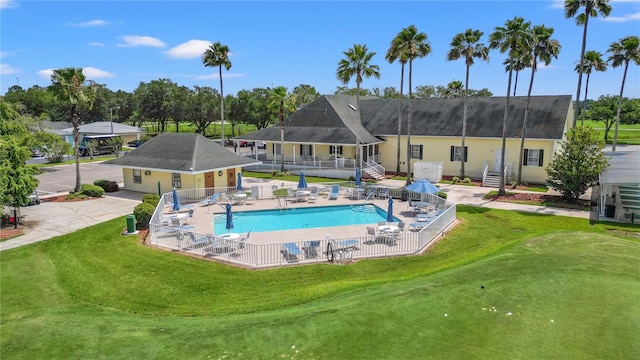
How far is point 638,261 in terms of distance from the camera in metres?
15.1

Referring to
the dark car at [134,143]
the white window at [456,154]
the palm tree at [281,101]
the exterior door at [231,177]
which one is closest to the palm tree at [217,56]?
the palm tree at [281,101]

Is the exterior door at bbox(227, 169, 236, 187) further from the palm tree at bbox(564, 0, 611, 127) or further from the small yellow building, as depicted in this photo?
the palm tree at bbox(564, 0, 611, 127)

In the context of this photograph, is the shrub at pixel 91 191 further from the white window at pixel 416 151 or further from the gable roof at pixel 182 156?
the white window at pixel 416 151

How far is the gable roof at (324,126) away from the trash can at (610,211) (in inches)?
814

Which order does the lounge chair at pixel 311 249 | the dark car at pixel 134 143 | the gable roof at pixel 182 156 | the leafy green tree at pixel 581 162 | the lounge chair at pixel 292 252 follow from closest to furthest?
the lounge chair at pixel 292 252 < the lounge chair at pixel 311 249 < the leafy green tree at pixel 581 162 < the gable roof at pixel 182 156 < the dark car at pixel 134 143

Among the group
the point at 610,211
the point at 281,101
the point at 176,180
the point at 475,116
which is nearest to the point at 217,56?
the point at 281,101

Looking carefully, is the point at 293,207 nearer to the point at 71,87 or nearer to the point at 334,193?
the point at 334,193

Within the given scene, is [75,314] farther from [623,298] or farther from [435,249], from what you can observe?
[623,298]

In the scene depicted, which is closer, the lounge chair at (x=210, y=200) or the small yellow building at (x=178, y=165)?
the lounge chair at (x=210, y=200)

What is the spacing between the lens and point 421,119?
143 ft

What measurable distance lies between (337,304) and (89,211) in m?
22.2

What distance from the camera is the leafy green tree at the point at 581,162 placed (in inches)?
1065

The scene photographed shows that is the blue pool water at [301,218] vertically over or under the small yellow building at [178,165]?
under

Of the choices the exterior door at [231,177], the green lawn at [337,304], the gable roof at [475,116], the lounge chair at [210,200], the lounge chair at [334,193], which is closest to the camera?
the green lawn at [337,304]
